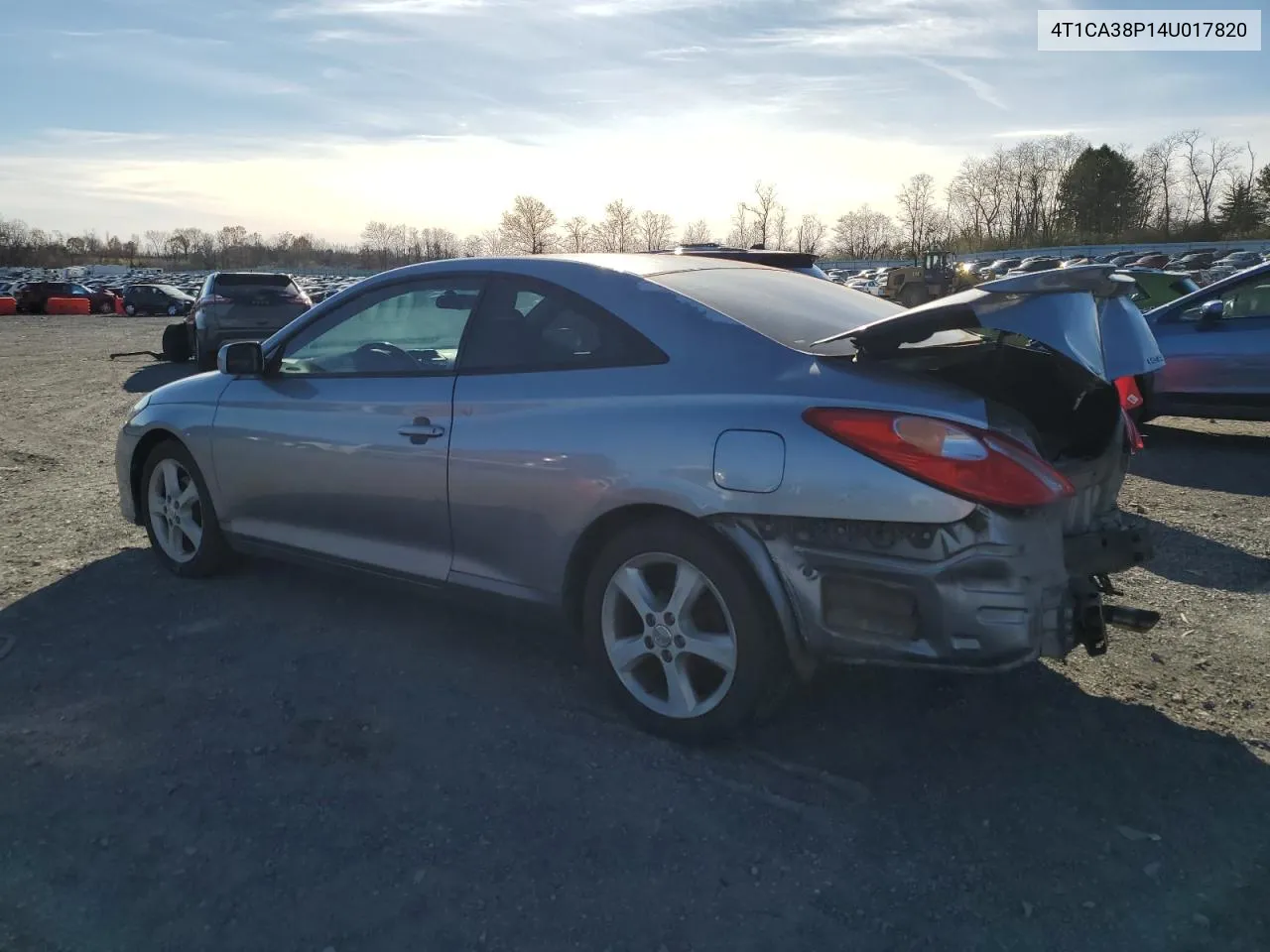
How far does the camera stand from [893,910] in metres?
2.49

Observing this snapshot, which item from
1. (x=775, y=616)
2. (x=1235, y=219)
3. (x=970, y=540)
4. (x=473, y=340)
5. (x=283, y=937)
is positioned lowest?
Result: (x=283, y=937)

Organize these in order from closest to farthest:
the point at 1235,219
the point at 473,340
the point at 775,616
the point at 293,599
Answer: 1. the point at 775,616
2. the point at 473,340
3. the point at 293,599
4. the point at 1235,219

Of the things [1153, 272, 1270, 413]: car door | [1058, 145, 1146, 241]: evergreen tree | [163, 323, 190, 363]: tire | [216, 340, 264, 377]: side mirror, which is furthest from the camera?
[1058, 145, 1146, 241]: evergreen tree

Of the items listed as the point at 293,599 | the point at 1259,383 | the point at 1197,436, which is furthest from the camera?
the point at 1197,436

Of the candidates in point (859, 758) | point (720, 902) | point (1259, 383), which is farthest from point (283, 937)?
point (1259, 383)

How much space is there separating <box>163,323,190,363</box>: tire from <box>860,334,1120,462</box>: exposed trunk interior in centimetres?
1603

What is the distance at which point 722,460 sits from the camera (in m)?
3.08

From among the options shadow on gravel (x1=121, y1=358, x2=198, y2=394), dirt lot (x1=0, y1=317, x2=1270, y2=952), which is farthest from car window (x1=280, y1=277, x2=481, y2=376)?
shadow on gravel (x1=121, y1=358, x2=198, y2=394)

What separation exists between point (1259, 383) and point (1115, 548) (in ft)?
20.5

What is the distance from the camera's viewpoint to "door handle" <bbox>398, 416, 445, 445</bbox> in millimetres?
3841

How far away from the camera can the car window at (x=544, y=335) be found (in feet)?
11.5

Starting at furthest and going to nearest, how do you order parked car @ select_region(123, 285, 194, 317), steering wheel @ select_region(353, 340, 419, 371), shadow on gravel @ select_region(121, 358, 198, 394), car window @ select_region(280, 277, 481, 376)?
parked car @ select_region(123, 285, 194, 317), shadow on gravel @ select_region(121, 358, 198, 394), steering wheel @ select_region(353, 340, 419, 371), car window @ select_region(280, 277, 481, 376)

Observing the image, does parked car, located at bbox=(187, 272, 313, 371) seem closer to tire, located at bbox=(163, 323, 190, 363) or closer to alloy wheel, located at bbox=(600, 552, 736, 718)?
tire, located at bbox=(163, 323, 190, 363)

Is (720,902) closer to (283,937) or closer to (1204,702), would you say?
(283,937)
